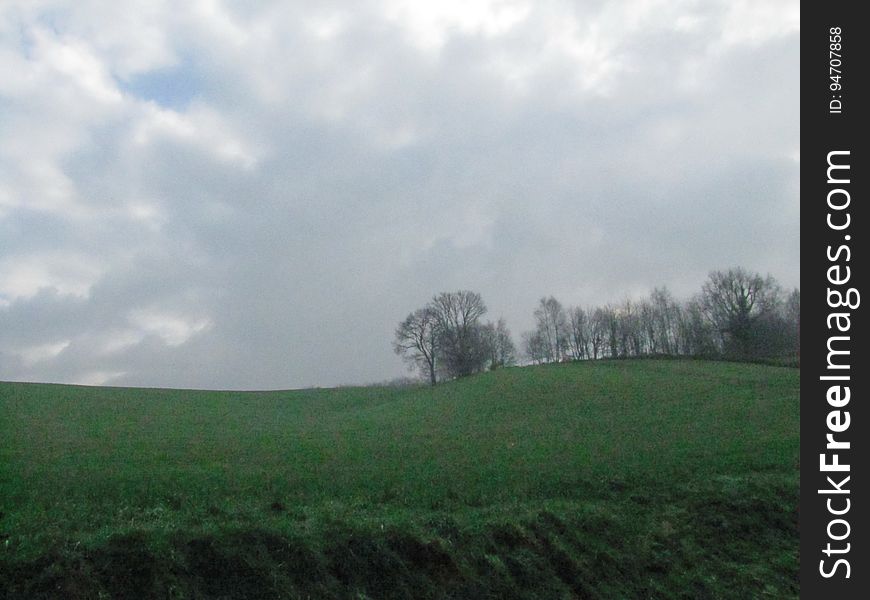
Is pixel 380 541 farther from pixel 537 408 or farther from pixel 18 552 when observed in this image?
pixel 537 408

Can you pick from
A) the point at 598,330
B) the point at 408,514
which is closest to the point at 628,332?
the point at 598,330

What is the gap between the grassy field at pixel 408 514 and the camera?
861 cm

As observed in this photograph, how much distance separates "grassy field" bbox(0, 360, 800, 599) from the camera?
→ 8609 mm

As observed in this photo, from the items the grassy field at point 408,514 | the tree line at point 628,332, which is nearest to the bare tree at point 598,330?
the tree line at point 628,332

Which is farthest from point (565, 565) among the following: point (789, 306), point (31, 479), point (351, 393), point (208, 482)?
point (789, 306)

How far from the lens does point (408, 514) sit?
11578 mm

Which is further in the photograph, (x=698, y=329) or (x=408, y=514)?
(x=698, y=329)

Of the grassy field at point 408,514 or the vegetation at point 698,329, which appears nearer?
the grassy field at point 408,514

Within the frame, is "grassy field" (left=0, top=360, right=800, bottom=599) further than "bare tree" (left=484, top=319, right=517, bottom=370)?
No

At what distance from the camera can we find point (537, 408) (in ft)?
121

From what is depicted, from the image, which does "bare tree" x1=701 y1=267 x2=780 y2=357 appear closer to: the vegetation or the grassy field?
the vegetation

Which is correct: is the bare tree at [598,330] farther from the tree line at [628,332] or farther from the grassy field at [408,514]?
the grassy field at [408,514]

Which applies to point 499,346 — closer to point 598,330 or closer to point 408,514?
point 598,330

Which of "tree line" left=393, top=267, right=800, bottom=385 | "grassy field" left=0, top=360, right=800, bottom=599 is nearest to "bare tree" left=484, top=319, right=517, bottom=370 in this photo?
"tree line" left=393, top=267, right=800, bottom=385
